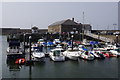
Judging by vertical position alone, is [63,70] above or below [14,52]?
below

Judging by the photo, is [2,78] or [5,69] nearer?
[2,78]

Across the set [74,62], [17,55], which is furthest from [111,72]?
[17,55]

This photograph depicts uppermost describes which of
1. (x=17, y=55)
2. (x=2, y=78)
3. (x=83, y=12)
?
(x=83, y=12)

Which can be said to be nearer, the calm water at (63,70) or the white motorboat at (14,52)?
the calm water at (63,70)

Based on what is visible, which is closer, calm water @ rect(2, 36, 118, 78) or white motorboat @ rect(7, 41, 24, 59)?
calm water @ rect(2, 36, 118, 78)

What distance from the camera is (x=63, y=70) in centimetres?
2277

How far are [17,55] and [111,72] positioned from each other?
1574 cm

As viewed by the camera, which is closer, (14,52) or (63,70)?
(63,70)

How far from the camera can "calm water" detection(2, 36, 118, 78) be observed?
20.5 meters

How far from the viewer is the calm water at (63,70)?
20.5m

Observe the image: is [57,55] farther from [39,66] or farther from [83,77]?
[83,77]

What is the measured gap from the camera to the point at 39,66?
971 inches

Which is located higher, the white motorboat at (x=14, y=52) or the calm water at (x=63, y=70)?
the white motorboat at (x=14, y=52)

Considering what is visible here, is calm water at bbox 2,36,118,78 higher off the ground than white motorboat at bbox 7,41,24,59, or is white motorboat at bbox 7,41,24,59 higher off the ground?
white motorboat at bbox 7,41,24,59
